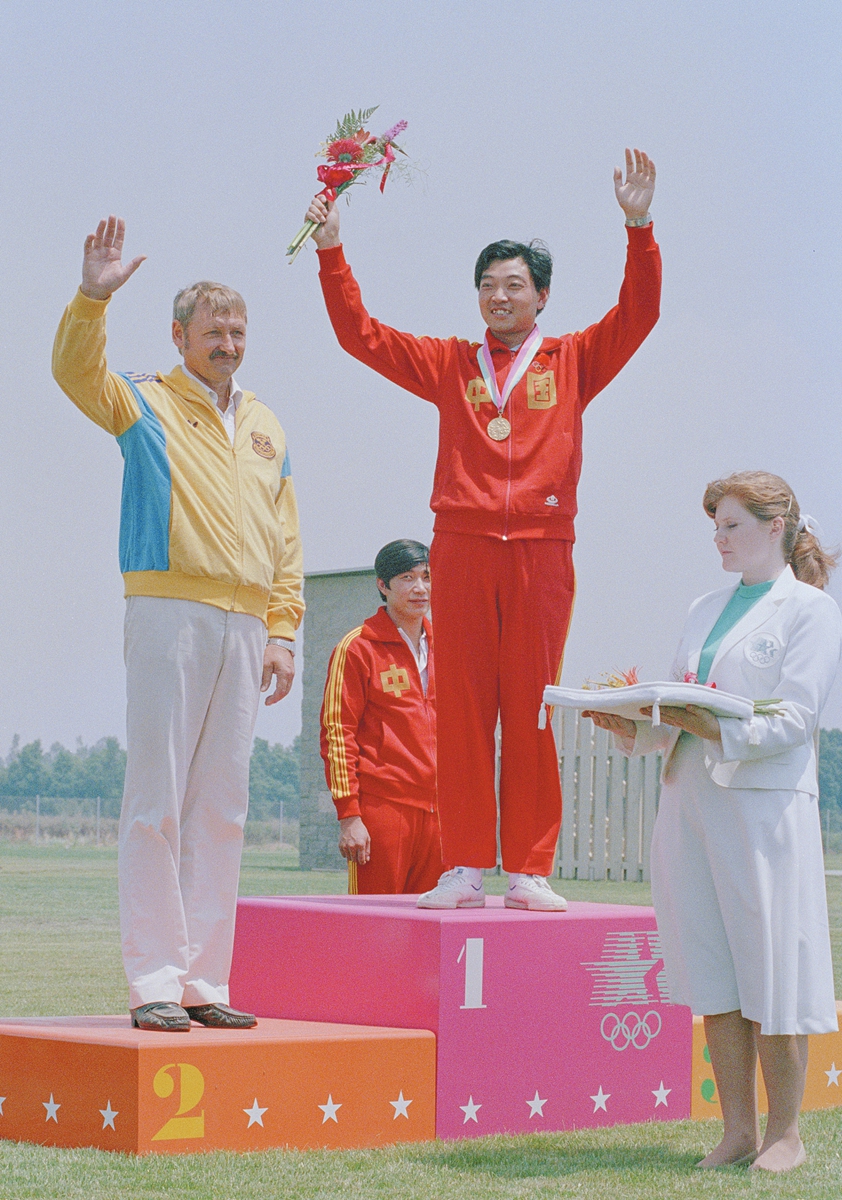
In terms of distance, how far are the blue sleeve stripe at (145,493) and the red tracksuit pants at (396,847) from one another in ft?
5.58

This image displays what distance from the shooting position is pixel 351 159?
160 inches

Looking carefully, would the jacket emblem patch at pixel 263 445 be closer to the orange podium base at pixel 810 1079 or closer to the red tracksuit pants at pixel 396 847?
the red tracksuit pants at pixel 396 847

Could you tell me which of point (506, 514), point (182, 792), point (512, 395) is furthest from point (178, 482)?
point (512, 395)

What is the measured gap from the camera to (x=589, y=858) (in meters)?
15.6

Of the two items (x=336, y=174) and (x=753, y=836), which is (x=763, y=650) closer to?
(x=753, y=836)

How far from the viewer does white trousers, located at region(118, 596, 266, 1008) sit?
347cm

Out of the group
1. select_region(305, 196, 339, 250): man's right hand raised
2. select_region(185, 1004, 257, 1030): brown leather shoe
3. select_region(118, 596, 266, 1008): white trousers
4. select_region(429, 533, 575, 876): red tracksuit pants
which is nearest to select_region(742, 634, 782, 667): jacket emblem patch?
select_region(429, 533, 575, 876): red tracksuit pants

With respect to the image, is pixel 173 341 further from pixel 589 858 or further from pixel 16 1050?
pixel 589 858

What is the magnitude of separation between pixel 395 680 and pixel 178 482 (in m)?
1.67

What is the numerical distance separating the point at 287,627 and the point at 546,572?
0.72 meters

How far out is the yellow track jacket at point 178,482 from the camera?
11.3 ft

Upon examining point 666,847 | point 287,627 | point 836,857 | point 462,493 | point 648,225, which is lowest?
point 836,857

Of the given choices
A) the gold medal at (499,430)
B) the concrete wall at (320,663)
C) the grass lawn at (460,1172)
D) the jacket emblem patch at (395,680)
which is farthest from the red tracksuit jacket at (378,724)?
the concrete wall at (320,663)

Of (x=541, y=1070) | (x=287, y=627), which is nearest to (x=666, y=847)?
(x=541, y=1070)
